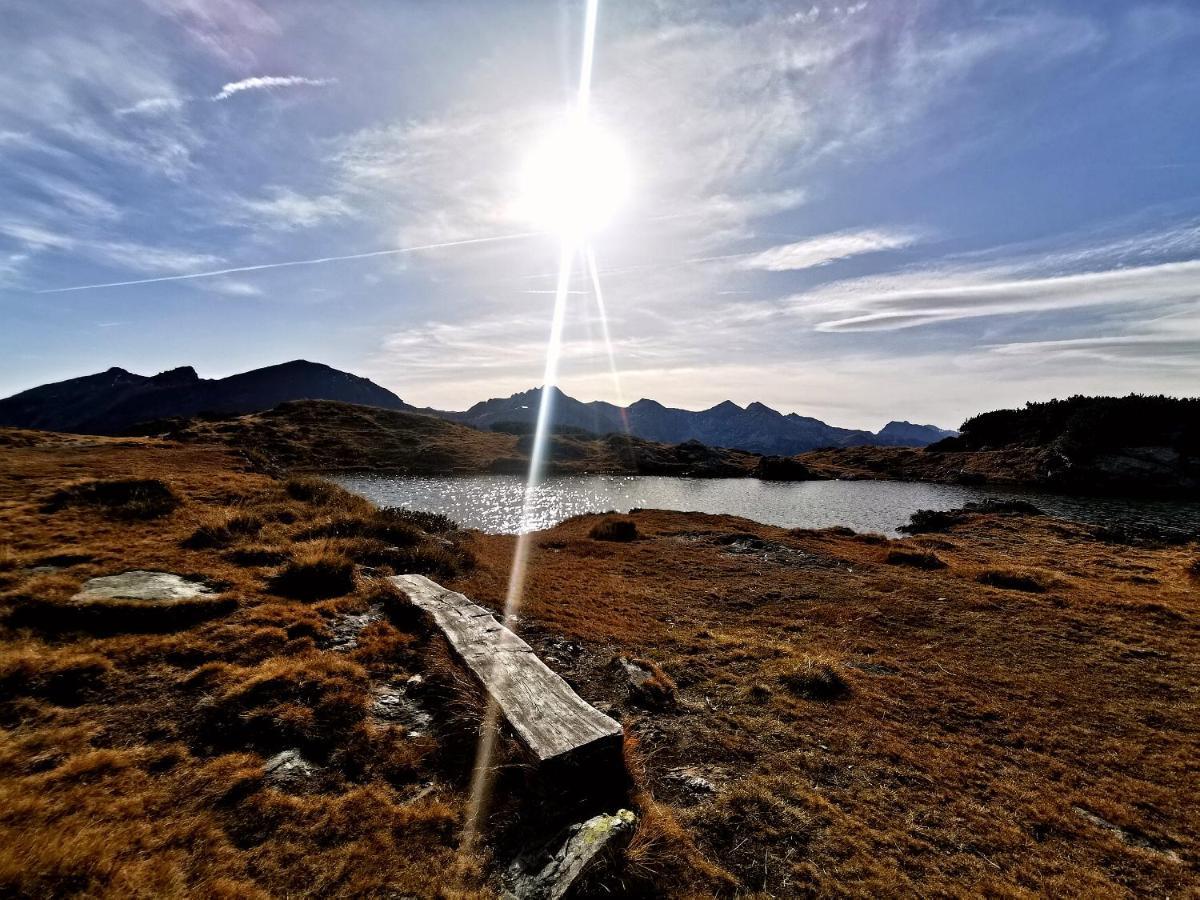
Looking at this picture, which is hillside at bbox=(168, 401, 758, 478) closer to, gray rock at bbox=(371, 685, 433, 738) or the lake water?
the lake water

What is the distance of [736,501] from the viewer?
70.5m

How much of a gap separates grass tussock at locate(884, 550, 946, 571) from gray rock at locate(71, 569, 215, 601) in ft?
98.6

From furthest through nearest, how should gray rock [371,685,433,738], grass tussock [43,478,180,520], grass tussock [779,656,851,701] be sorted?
grass tussock [43,478,180,520], grass tussock [779,656,851,701], gray rock [371,685,433,738]

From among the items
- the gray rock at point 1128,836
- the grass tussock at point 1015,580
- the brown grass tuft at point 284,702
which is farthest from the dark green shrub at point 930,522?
the brown grass tuft at point 284,702

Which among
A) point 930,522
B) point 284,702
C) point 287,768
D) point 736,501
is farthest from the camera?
point 736,501

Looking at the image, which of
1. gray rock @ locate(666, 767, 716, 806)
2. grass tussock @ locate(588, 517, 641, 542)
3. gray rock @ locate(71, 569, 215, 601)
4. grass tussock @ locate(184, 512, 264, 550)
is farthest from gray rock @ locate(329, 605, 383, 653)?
grass tussock @ locate(588, 517, 641, 542)

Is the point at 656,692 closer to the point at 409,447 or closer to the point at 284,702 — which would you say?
the point at 284,702

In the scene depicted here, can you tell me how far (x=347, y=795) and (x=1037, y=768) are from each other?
10762 millimetres

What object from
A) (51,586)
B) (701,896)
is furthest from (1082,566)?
(51,586)

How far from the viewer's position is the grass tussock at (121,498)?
582 inches

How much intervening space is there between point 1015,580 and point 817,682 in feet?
59.4

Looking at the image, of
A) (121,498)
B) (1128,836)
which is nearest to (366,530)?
(121,498)

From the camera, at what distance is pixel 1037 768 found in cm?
795

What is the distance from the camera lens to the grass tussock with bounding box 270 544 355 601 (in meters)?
10.9
